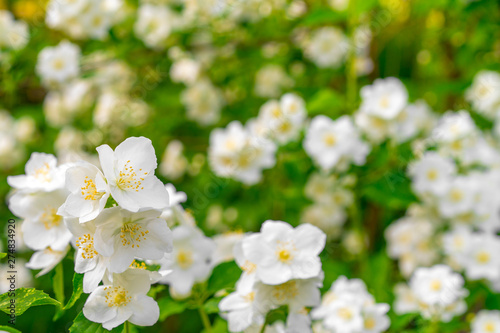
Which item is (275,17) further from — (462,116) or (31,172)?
(31,172)

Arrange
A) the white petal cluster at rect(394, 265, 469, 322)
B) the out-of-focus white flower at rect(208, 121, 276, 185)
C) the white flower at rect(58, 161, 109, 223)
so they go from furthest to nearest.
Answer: the out-of-focus white flower at rect(208, 121, 276, 185) < the white petal cluster at rect(394, 265, 469, 322) < the white flower at rect(58, 161, 109, 223)

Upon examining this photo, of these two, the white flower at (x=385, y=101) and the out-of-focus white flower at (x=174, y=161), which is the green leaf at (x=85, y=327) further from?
the out-of-focus white flower at (x=174, y=161)

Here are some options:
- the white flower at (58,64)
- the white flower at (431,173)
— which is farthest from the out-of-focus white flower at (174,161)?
the white flower at (431,173)

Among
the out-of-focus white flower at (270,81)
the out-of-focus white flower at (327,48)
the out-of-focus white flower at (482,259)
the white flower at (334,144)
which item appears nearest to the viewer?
the out-of-focus white flower at (482,259)

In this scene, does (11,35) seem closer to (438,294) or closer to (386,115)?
(386,115)

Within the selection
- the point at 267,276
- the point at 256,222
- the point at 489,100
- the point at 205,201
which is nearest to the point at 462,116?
the point at 489,100

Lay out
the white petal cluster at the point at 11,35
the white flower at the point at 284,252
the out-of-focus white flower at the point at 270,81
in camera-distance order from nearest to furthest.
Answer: the white flower at the point at 284,252, the white petal cluster at the point at 11,35, the out-of-focus white flower at the point at 270,81

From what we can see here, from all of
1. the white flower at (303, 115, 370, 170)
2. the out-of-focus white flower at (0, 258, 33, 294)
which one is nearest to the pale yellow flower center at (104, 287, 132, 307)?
the white flower at (303, 115, 370, 170)

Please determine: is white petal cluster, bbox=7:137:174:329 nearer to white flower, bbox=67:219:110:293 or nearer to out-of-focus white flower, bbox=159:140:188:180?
white flower, bbox=67:219:110:293
